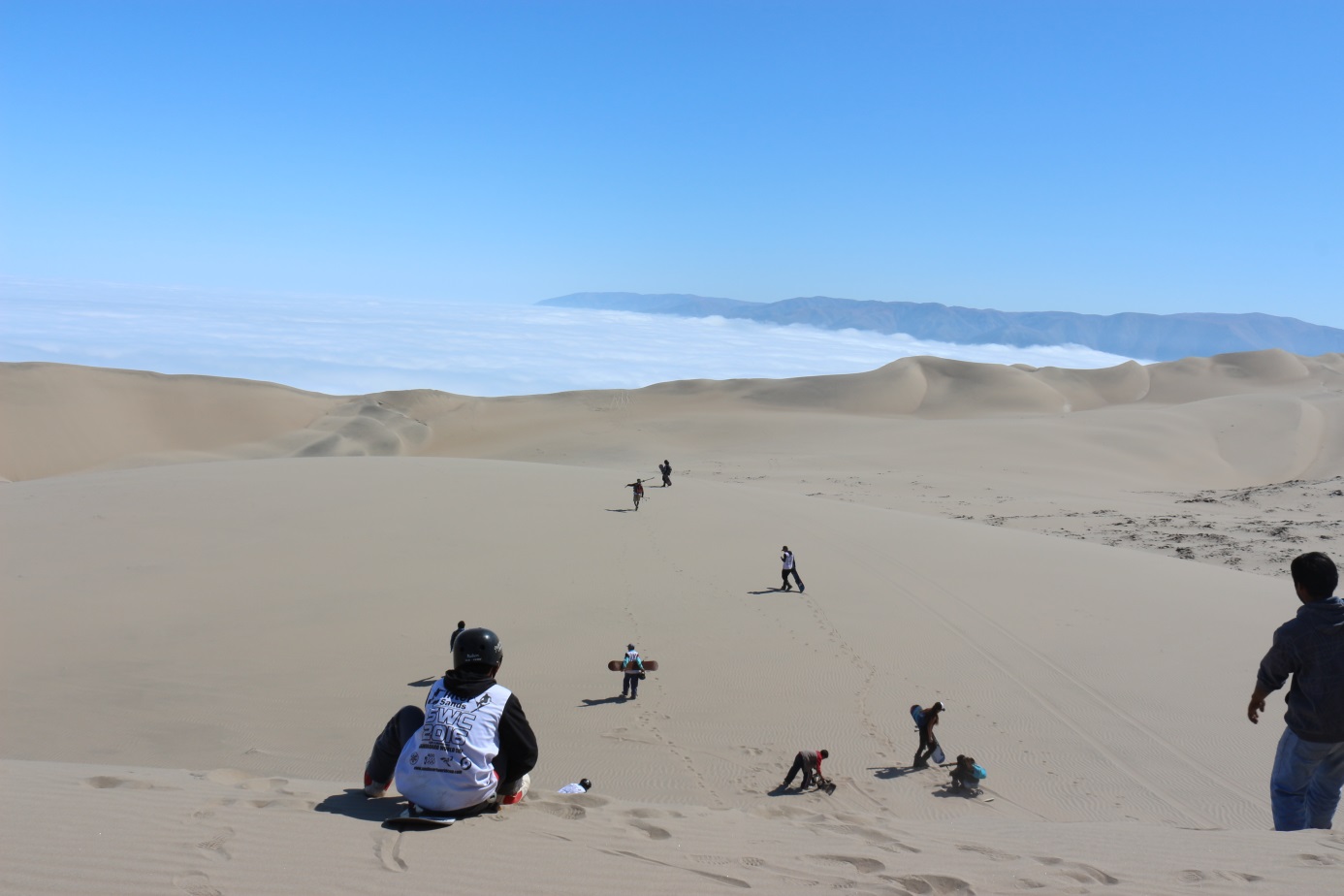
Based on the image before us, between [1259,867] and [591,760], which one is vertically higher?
[1259,867]

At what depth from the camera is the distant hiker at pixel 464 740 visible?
4246mm

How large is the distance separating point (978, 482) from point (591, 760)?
27599mm

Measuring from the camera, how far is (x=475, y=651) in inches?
169

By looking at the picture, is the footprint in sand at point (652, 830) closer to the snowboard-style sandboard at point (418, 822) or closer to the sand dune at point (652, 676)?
the sand dune at point (652, 676)

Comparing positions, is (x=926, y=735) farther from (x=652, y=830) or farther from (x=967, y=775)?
(x=652, y=830)

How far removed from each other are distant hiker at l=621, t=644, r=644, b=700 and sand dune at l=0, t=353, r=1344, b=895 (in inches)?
9.7

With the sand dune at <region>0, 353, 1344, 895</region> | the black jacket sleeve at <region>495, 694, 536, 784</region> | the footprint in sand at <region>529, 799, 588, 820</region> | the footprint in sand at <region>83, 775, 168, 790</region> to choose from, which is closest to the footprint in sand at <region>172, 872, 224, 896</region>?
the sand dune at <region>0, 353, 1344, 895</region>

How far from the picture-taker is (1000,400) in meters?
72.2

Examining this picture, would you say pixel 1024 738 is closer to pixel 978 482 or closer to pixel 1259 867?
pixel 1259 867

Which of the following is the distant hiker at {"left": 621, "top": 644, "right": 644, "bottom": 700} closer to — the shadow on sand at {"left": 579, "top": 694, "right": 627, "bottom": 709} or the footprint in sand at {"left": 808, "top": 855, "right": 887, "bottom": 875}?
the shadow on sand at {"left": 579, "top": 694, "right": 627, "bottom": 709}

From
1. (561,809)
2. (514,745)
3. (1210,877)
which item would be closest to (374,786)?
(514,745)

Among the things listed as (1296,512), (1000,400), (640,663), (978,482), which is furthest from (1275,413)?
(640,663)

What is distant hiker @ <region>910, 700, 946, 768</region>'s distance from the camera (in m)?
8.01

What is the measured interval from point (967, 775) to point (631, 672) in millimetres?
3576
